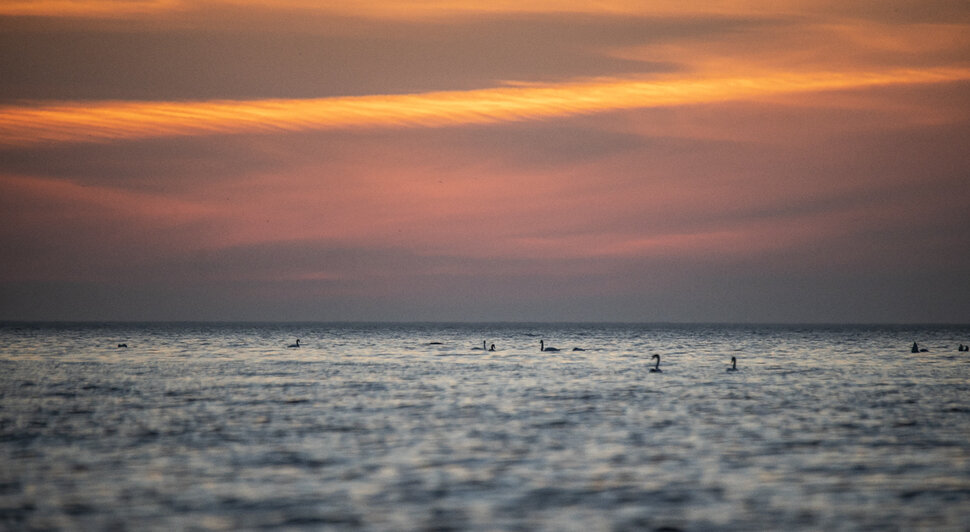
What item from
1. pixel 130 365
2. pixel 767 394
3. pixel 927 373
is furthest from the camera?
pixel 130 365

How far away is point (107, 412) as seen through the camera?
42.6 m

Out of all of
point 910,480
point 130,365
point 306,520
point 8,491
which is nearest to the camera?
point 306,520

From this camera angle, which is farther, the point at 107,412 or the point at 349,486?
the point at 107,412

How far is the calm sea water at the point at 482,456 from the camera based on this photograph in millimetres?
22203

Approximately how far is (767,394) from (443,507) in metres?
35.0

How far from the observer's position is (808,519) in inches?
865

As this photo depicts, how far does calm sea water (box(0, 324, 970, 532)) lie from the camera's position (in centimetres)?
2220

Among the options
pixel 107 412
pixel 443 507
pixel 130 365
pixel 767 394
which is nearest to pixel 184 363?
pixel 130 365

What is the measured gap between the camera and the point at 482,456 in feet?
97.9

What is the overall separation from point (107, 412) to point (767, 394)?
33756mm

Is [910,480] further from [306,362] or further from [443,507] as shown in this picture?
[306,362]

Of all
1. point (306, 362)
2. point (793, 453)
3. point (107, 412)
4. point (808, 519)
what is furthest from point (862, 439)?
point (306, 362)

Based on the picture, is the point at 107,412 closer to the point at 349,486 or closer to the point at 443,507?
the point at 349,486

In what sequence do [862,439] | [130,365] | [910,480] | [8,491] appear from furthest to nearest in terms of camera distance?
[130,365], [862,439], [910,480], [8,491]
